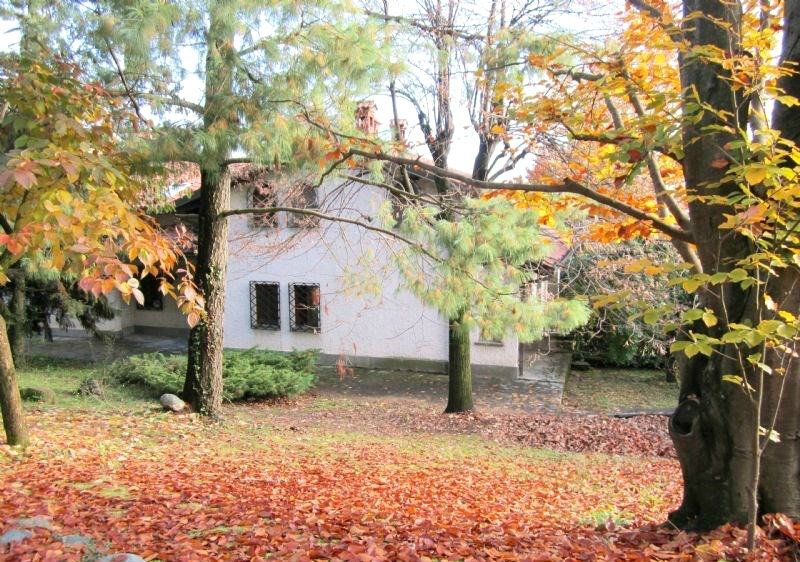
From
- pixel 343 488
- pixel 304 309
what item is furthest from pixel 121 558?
pixel 304 309

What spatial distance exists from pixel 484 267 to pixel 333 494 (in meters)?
3.94

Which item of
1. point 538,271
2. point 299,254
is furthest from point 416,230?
point 299,254

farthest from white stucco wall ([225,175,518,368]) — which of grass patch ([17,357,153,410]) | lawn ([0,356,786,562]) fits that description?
lawn ([0,356,786,562])

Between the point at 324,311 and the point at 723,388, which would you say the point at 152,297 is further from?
the point at 723,388

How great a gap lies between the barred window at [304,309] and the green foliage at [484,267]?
8746mm

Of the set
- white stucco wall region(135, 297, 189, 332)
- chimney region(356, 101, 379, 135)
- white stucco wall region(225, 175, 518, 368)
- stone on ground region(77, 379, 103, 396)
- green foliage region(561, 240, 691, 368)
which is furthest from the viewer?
white stucco wall region(135, 297, 189, 332)

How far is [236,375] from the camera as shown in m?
12.3

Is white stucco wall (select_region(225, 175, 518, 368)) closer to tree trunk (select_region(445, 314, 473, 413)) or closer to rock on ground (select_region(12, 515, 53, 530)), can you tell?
tree trunk (select_region(445, 314, 473, 413))

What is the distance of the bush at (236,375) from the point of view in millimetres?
11852

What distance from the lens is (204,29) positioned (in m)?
6.69

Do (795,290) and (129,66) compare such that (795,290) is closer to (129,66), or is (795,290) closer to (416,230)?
(416,230)

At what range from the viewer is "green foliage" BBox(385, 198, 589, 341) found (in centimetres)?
780

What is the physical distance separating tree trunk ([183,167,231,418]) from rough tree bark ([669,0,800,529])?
652 cm

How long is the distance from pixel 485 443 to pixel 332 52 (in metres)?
6.25
